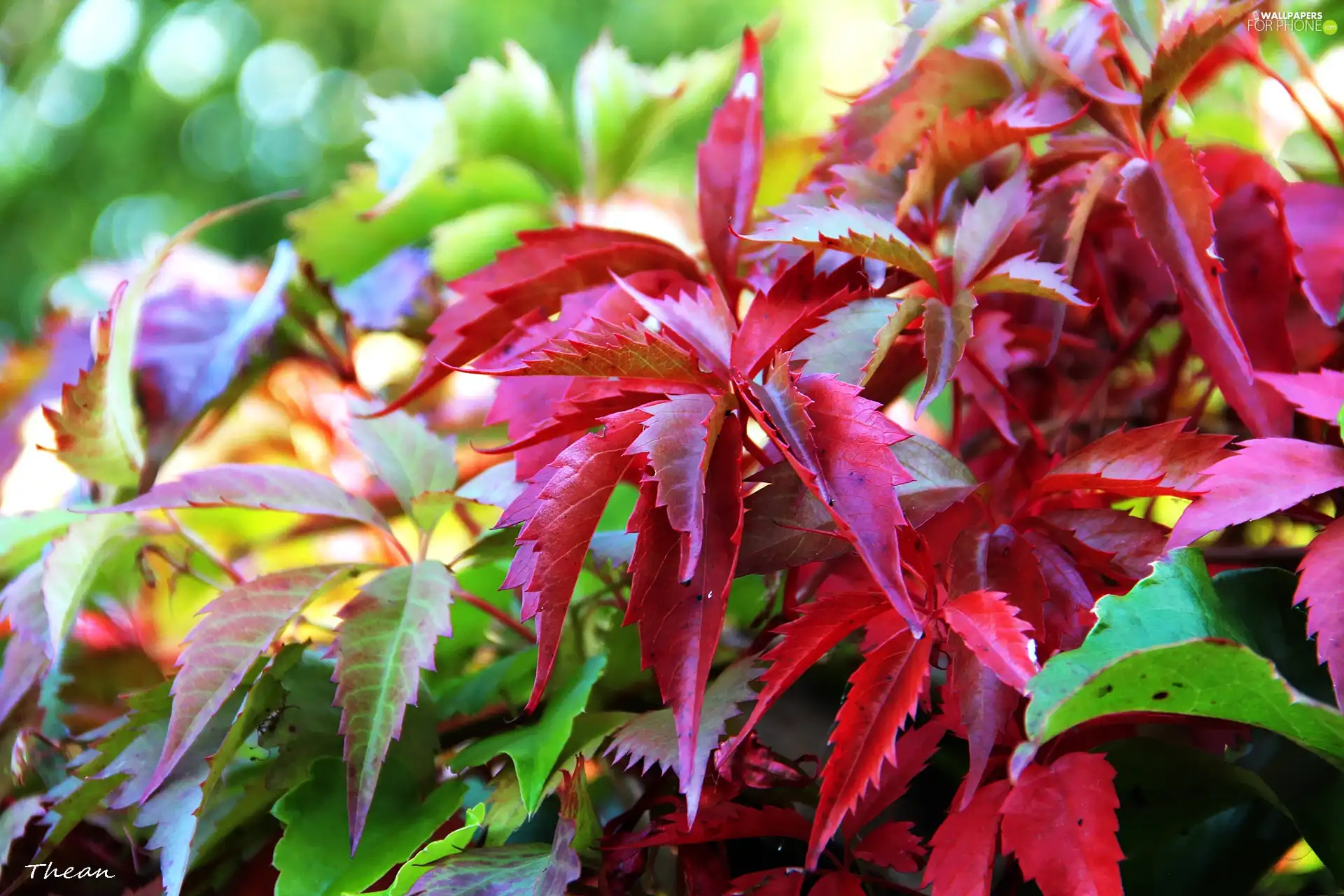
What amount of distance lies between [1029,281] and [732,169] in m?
0.11

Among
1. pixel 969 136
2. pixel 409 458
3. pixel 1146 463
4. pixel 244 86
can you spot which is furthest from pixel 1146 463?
pixel 244 86

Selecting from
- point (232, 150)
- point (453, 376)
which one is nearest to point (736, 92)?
point (453, 376)

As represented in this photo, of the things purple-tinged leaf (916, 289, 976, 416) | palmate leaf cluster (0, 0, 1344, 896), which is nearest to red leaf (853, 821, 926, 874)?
palmate leaf cluster (0, 0, 1344, 896)

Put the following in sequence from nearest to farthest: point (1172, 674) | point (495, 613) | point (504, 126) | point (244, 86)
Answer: point (1172, 674) < point (495, 613) < point (504, 126) < point (244, 86)

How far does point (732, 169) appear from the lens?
0.96 ft

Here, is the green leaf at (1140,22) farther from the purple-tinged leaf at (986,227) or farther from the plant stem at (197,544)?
the plant stem at (197,544)

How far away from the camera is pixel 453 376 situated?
1.59 ft

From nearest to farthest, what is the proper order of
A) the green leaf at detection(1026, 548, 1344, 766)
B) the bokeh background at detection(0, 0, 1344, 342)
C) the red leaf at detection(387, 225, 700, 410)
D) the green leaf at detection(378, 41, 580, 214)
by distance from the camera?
the green leaf at detection(1026, 548, 1344, 766) < the red leaf at detection(387, 225, 700, 410) < the green leaf at detection(378, 41, 580, 214) < the bokeh background at detection(0, 0, 1344, 342)

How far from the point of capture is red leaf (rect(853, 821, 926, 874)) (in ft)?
0.72

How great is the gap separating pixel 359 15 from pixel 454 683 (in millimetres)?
2248

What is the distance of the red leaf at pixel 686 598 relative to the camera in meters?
0.18

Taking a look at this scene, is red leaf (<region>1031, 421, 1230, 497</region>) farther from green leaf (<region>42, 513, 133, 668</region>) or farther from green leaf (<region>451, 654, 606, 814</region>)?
green leaf (<region>42, 513, 133, 668</region>)

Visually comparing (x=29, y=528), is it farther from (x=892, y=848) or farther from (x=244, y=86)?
(x=244, y=86)

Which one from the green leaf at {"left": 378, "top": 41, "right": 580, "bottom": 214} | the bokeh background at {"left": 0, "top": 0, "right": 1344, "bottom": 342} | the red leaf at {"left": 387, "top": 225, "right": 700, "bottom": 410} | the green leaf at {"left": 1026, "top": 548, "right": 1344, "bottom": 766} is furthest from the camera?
the bokeh background at {"left": 0, "top": 0, "right": 1344, "bottom": 342}
